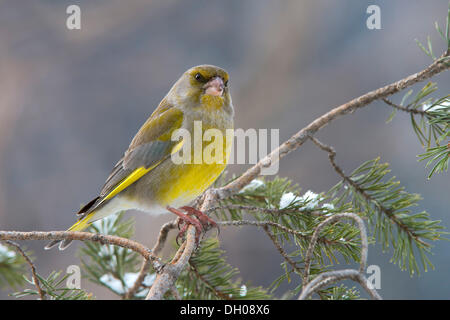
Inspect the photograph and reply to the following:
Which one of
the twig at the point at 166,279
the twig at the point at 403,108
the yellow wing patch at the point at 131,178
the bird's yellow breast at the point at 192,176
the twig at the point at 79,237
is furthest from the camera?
the yellow wing patch at the point at 131,178

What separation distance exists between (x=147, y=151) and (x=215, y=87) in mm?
259

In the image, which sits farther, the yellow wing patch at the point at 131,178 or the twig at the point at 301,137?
the yellow wing patch at the point at 131,178

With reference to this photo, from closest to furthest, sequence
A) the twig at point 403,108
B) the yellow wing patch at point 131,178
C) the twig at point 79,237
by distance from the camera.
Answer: the twig at point 79,237, the twig at point 403,108, the yellow wing patch at point 131,178

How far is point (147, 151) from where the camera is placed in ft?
4.06

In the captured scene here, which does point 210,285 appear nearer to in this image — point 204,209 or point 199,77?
point 204,209

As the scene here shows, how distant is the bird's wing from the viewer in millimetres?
1203

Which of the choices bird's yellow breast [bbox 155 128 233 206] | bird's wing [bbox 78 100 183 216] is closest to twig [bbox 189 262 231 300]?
bird's yellow breast [bbox 155 128 233 206]

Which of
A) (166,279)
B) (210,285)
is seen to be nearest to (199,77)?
(210,285)

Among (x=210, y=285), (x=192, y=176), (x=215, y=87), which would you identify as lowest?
(x=210, y=285)

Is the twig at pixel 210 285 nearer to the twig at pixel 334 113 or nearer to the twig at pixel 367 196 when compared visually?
the twig at pixel 334 113

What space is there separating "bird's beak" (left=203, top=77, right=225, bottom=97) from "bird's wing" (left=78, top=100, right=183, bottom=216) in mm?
101

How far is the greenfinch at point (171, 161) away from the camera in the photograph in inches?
43.9

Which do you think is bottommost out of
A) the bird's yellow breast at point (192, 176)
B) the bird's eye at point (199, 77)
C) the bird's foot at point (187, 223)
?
the bird's foot at point (187, 223)

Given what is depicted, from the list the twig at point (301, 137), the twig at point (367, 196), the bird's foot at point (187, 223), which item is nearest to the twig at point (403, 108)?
the twig at point (301, 137)
